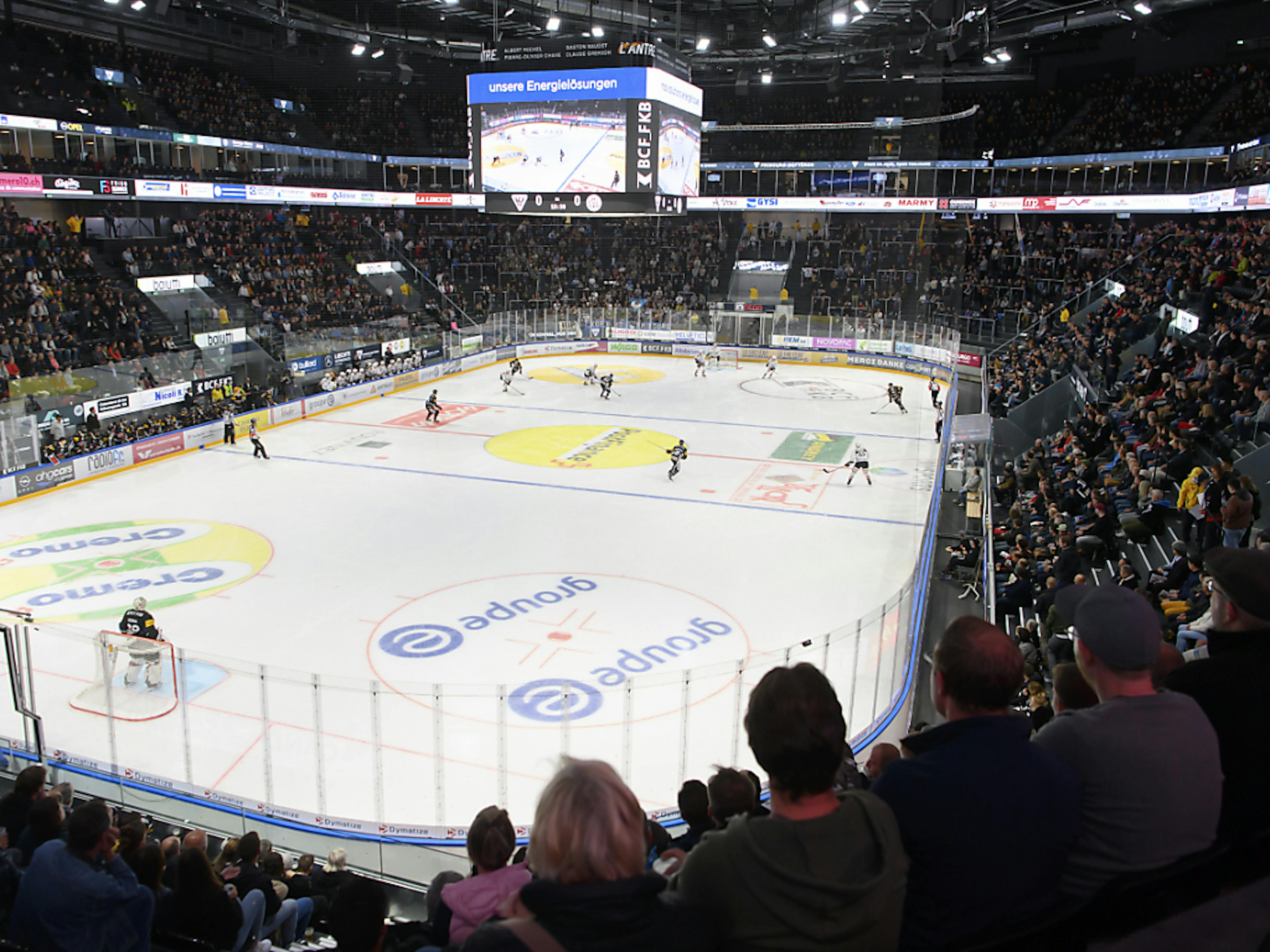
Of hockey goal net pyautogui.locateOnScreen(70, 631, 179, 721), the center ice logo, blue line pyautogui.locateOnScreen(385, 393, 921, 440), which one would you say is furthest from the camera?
blue line pyautogui.locateOnScreen(385, 393, 921, 440)

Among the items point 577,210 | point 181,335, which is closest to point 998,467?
point 577,210

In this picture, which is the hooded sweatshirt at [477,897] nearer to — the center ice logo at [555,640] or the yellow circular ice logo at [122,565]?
the center ice logo at [555,640]

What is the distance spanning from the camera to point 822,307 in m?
49.1

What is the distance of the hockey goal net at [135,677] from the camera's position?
408 inches

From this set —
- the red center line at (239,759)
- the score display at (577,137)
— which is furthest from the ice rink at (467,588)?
the score display at (577,137)

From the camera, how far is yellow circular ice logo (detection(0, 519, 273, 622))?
608 inches

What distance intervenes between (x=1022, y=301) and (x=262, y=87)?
38456mm

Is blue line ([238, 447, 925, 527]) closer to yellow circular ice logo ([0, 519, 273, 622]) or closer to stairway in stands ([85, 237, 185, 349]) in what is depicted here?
yellow circular ice logo ([0, 519, 273, 622])

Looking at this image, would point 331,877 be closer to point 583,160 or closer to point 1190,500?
point 1190,500

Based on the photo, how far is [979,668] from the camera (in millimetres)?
2664

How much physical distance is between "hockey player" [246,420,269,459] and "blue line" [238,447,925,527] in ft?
1.18

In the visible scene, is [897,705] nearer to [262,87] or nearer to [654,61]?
[654,61]

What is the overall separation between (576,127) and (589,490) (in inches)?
385

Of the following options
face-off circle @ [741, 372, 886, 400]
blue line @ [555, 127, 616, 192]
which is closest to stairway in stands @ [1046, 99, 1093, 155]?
face-off circle @ [741, 372, 886, 400]
